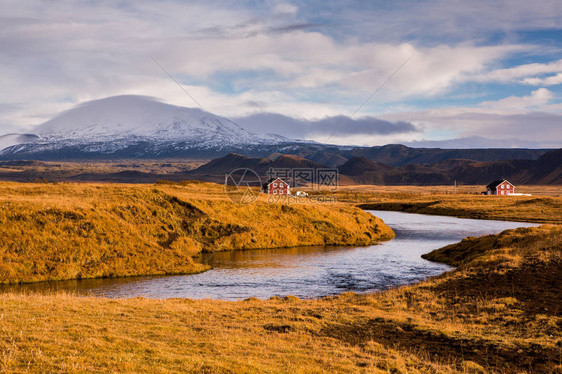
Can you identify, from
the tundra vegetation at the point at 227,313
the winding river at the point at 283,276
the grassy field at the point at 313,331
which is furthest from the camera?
the winding river at the point at 283,276

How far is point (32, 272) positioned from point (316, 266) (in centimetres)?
2107

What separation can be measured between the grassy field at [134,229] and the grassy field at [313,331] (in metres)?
11.2

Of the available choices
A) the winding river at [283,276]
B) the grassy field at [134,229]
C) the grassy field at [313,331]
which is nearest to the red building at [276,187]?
the grassy field at [134,229]

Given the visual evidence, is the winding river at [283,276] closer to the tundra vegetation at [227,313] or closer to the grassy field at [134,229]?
the grassy field at [134,229]

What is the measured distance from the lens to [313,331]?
1697 centimetres

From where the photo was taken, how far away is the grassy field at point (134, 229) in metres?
30.8

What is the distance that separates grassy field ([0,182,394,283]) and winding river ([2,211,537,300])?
1.58 meters

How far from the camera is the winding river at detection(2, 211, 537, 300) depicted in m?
28.2

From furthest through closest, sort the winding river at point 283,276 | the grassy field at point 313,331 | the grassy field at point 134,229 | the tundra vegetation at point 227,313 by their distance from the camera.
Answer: the grassy field at point 134,229
the winding river at point 283,276
the tundra vegetation at point 227,313
the grassy field at point 313,331

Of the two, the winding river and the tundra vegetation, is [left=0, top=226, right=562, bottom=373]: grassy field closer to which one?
the tundra vegetation

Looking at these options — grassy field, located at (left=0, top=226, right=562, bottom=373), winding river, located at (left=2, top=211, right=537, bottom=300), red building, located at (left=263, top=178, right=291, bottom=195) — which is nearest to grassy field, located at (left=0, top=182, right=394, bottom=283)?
winding river, located at (left=2, top=211, right=537, bottom=300)

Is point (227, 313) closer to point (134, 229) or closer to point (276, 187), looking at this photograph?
point (134, 229)

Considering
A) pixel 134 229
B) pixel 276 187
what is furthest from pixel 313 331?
pixel 276 187

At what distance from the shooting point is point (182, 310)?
19.3 m
